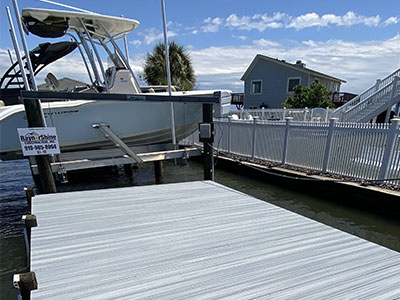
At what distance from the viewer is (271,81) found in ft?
70.9

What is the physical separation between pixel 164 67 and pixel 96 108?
13.8 m

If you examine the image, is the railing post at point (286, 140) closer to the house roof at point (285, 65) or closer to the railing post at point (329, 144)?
the railing post at point (329, 144)

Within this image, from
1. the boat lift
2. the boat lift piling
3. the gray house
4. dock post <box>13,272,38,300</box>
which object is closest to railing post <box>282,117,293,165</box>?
the boat lift

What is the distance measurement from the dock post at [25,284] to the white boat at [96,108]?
4638mm

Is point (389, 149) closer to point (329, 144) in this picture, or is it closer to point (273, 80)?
point (329, 144)

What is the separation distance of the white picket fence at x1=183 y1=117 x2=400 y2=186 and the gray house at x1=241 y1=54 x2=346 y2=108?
46.2ft

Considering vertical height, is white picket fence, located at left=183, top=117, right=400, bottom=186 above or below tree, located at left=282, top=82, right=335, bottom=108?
below

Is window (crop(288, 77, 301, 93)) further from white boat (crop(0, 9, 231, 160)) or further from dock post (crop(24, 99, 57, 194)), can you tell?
dock post (crop(24, 99, 57, 194))

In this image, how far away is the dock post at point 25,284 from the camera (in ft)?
4.85

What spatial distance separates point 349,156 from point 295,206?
1.68 metres

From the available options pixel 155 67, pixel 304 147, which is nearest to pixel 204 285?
pixel 304 147

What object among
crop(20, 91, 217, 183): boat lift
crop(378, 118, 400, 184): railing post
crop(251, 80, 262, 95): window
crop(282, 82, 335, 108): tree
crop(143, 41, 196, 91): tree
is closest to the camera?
crop(20, 91, 217, 183): boat lift

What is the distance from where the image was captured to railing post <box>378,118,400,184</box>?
4.76 metres

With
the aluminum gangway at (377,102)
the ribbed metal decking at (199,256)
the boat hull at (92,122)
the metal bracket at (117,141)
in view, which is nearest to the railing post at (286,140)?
the boat hull at (92,122)
